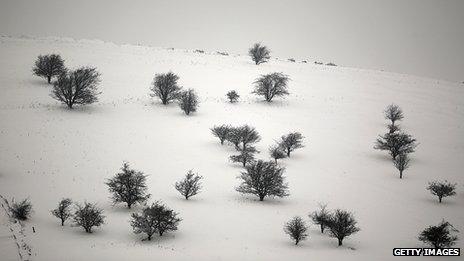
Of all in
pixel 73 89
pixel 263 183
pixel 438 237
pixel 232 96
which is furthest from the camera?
pixel 232 96

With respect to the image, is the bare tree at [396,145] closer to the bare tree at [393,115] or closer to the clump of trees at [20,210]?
the bare tree at [393,115]

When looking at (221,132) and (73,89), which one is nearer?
(221,132)

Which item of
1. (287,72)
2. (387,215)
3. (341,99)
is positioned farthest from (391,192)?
(287,72)

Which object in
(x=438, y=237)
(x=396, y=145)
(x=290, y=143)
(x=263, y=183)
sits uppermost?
(x=396, y=145)

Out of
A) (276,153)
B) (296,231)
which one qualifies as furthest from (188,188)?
(276,153)

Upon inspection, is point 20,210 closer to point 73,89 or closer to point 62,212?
point 62,212

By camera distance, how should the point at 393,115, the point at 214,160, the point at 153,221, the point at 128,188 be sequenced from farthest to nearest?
the point at 393,115
the point at 214,160
the point at 128,188
the point at 153,221

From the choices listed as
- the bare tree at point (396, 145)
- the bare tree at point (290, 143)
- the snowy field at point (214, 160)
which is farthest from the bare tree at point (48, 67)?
the bare tree at point (396, 145)

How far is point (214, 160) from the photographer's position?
29.8 m

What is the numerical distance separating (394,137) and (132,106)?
24.0 m

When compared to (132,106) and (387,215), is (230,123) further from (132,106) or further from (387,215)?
(387,215)

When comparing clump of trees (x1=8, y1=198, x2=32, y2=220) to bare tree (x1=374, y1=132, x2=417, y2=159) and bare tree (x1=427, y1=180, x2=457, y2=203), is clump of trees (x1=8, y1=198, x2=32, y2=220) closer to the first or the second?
bare tree (x1=427, y1=180, x2=457, y2=203)

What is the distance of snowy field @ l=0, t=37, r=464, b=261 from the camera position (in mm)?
19062

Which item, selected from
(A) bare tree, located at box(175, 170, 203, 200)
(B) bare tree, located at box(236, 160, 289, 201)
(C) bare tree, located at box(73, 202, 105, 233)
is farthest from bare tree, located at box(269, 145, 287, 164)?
(C) bare tree, located at box(73, 202, 105, 233)
